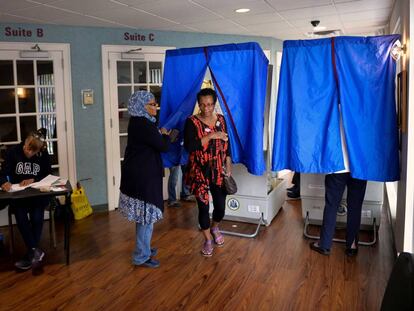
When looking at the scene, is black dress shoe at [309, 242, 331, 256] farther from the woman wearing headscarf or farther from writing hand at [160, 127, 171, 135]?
writing hand at [160, 127, 171, 135]

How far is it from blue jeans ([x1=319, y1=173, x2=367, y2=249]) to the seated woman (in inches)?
91.5

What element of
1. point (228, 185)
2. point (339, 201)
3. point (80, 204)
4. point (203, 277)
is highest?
point (228, 185)

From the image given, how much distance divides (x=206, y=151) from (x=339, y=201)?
3.83ft

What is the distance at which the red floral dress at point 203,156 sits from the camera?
303 cm

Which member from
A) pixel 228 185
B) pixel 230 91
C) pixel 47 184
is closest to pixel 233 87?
pixel 230 91

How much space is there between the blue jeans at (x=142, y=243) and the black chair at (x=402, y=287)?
1975 mm

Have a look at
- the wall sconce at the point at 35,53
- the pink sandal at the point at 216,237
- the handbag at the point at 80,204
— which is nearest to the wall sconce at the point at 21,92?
the wall sconce at the point at 35,53

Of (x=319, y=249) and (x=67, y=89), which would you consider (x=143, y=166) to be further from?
(x=67, y=89)

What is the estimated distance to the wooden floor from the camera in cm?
250

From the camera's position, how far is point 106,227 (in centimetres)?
405

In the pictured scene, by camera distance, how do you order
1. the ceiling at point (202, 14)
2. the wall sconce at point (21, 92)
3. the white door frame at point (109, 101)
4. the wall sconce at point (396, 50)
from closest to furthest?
1. the wall sconce at point (396, 50)
2. the ceiling at point (202, 14)
3. the wall sconce at point (21, 92)
4. the white door frame at point (109, 101)

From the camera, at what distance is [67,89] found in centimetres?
441

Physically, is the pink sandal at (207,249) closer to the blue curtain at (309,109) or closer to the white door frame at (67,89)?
the blue curtain at (309,109)

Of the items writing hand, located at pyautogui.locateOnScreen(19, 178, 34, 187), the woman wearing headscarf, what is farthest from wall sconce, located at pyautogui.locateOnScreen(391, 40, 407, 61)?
writing hand, located at pyautogui.locateOnScreen(19, 178, 34, 187)
